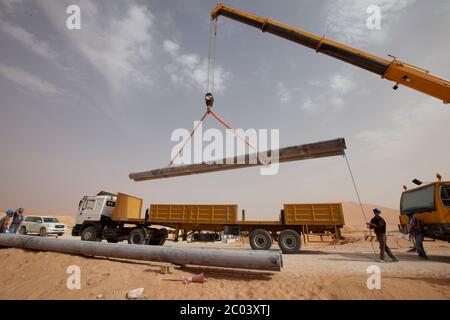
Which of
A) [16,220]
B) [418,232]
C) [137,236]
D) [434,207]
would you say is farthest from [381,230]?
[16,220]

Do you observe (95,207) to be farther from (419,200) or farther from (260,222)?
(419,200)

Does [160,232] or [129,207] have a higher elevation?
[129,207]

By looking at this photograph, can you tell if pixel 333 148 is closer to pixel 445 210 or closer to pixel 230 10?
pixel 445 210

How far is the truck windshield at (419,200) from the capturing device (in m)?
8.98

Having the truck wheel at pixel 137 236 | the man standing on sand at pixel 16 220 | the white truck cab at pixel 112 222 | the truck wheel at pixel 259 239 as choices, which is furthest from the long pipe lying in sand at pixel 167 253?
the truck wheel at pixel 259 239

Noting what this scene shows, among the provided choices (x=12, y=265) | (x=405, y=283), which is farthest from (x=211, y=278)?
(x=12, y=265)

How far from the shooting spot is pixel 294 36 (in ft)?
32.6

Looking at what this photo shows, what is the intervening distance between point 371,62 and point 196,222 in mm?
10653

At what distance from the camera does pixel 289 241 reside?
11039 mm

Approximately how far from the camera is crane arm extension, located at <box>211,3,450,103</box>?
7.82m

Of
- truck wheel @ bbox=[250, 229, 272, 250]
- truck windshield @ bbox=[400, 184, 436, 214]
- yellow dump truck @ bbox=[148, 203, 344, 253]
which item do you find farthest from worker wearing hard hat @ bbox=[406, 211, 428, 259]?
truck wheel @ bbox=[250, 229, 272, 250]

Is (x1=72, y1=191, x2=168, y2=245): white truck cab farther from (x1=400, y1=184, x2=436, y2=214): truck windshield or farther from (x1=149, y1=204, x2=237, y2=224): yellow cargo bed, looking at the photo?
(x1=400, y1=184, x2=436, y2=214): truck windshield

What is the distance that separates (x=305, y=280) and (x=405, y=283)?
193cm

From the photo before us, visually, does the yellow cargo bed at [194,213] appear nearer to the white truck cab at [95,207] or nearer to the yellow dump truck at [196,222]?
the yellow dump truck at [196,222]
